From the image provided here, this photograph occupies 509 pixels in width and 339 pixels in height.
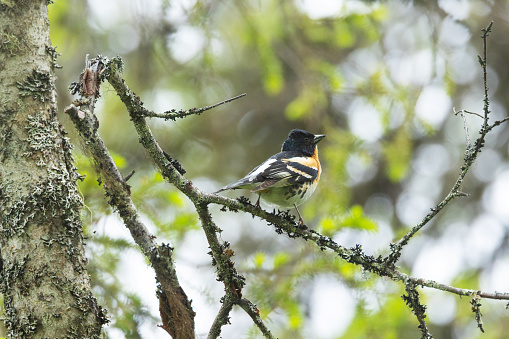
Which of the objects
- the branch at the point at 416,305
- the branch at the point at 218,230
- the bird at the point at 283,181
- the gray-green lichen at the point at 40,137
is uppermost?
the bird at the point at 283,181

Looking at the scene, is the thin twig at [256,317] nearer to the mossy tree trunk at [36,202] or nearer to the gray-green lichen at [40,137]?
the mossy tree trunk at [36,202]

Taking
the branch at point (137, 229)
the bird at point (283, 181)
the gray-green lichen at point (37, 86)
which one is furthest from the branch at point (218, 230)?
the bird at point (283, 181)

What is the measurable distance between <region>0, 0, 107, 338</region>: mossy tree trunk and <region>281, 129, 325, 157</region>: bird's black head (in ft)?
8.14

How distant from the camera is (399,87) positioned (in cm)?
508

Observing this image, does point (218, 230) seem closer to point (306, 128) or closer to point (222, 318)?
point (222, 318)

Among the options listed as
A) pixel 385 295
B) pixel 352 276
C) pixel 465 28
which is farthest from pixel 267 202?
pixel 465 28

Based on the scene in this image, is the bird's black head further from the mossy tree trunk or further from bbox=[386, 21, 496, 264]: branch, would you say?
the mossy tree trunk

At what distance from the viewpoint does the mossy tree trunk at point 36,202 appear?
2.18 metres

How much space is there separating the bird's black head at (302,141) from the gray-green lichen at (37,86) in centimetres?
250

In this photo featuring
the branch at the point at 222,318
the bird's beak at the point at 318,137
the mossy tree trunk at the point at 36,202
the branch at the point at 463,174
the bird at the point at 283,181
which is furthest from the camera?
the bird's beak at the point at 318,137

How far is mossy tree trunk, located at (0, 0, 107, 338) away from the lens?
2176 mm

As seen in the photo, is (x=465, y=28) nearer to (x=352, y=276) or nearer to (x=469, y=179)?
(x=352, y=276)

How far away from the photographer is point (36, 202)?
7.35 feet

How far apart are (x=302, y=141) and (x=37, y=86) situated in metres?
2.64
